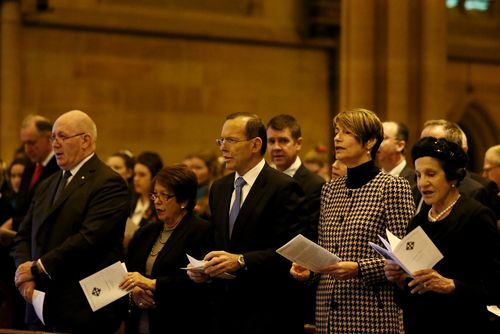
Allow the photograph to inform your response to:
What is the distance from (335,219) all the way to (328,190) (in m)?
0.22

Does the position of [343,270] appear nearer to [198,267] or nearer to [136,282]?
[198,267]

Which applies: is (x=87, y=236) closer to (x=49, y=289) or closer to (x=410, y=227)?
(x=49, y=289)

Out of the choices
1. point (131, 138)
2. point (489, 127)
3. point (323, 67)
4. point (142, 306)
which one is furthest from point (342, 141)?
point (489, 127)

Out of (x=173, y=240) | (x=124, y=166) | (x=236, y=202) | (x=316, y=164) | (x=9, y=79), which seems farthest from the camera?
(x=9, y=79)

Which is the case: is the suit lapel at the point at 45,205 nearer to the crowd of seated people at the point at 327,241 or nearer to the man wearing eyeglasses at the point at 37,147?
the crowd of seated people at the point at 327,241

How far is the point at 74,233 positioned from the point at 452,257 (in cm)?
252

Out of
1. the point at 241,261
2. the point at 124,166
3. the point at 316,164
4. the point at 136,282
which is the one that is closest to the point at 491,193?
the point at 241,261

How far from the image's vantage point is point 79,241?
635 centimetres

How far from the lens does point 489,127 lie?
17.7m

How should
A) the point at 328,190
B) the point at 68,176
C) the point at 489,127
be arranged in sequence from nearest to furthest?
the point at 328,190
the point at 68,176
the point at 489,127

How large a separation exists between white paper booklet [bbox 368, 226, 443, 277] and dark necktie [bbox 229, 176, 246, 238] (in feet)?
4.28

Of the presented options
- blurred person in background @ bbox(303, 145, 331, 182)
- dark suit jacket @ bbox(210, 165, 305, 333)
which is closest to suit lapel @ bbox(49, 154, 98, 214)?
dark suit jacket @ bbox(210, 165, 305, 333)

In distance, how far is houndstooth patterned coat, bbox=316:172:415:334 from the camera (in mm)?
5363

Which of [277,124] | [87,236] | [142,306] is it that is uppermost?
[277,124]
